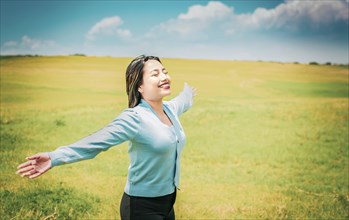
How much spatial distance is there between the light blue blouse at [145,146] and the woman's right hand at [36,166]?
19 cm

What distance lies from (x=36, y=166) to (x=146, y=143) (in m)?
0.66

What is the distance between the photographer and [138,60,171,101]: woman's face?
243 centimetres

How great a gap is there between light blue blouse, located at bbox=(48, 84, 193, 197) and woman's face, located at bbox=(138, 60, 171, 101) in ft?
0.24

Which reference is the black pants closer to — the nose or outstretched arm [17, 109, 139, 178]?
outstretched arm [17, 109, 139, 178]

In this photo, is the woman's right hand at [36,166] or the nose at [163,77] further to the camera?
the nose at [163,77]

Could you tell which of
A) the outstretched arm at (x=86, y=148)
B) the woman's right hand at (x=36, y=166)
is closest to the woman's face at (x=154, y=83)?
the outstretched arm at (x=86, y=148)

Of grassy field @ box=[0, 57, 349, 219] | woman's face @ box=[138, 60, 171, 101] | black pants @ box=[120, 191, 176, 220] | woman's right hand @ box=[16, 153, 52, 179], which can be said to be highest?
woman's face @ box=[138, 60, 171, 101]

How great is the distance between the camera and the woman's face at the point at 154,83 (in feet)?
7.98

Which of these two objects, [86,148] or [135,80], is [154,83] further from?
[86,148]

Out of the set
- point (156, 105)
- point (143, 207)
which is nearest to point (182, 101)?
point (156, 105)

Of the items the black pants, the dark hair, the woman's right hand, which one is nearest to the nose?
the dark hair

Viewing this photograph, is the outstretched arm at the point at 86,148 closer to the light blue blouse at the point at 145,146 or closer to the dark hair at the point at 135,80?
the light blue blouse at the point at 145,146

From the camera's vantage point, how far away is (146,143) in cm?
225

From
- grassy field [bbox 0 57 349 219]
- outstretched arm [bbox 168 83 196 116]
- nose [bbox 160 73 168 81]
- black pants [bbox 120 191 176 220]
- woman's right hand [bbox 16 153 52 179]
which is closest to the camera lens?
woman's right hand [bbox 16 153 52 179]
